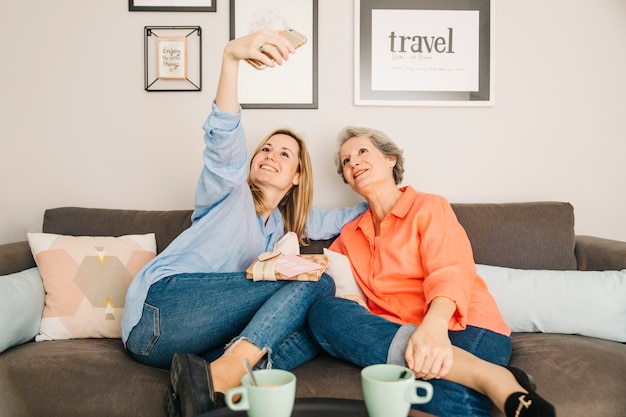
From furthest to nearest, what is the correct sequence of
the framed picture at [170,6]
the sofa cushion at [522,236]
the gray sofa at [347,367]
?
the framed picture at [170,6]
the sofa cushion at [522,236]
the gray sofa at [347,367]

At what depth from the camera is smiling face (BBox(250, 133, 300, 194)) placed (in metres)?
1.89

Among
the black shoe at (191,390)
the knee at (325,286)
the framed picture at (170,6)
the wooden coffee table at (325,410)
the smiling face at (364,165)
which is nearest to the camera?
the wooden coffee table at (325,410)

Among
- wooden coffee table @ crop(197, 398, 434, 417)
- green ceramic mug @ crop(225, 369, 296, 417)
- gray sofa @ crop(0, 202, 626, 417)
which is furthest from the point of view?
gray sofa @ crop(0, 202, 626, 417)

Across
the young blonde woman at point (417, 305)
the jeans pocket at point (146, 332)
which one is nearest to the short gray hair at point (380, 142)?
the young blonde woman at point (417, 305)

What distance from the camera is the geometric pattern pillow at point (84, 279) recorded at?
175 cm

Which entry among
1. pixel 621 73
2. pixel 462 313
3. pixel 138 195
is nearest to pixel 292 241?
pixel 462 313

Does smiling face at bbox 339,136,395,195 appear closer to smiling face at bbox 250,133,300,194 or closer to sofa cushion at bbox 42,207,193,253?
smiling face at bbox 250,133,300,194

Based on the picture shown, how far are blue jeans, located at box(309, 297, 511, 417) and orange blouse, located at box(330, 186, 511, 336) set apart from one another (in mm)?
75

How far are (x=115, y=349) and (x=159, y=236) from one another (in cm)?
51

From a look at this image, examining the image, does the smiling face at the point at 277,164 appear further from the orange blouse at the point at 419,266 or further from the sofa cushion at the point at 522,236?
the sofa cushion at the point at 522,236

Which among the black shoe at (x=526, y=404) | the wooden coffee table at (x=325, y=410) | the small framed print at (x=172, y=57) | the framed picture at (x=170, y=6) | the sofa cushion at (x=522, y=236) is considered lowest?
the black shoe at (x=526, y=404)

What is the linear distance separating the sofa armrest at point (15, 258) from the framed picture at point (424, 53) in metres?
1.49

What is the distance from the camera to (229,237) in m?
1.69

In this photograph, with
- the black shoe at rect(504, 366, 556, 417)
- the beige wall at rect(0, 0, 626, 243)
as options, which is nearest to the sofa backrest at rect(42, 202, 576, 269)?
the beige wall at rect(0, 0, 626, 243)
